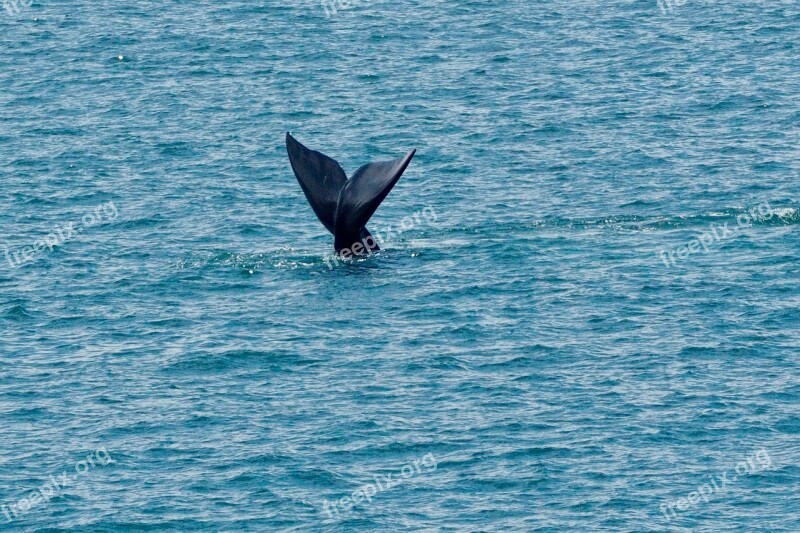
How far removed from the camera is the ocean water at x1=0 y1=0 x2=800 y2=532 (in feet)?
120

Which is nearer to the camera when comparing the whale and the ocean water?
the ocean water

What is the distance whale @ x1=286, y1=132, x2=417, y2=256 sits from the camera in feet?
152

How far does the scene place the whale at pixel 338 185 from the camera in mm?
46469

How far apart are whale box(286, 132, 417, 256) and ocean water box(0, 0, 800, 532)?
2004 millimetres

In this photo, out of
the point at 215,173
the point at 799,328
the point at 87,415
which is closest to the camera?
the point at 87,415

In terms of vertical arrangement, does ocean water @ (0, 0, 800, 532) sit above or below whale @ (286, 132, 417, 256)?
below

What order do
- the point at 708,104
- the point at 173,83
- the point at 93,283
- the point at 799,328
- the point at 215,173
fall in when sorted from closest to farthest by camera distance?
1. the point at 799,328
2. the point at 93,283
3. the point at 215,173
4. the point at 708,104
5. the point at 173,83

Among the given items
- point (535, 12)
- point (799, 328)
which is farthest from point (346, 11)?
point (799, 328)

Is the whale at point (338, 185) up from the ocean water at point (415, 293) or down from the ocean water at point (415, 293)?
up

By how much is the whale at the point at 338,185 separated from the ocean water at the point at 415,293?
200 cm

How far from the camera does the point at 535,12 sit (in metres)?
87.6

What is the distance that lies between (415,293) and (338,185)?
137 inches

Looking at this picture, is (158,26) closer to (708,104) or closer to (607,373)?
(708,104)

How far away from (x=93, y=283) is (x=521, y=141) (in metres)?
20.2
